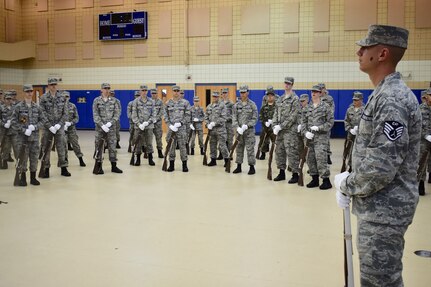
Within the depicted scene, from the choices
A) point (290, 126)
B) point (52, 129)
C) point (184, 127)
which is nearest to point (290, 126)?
point (290, 126)

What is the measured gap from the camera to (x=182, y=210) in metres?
6.14

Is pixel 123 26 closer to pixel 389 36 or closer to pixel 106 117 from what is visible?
pixel 106 117

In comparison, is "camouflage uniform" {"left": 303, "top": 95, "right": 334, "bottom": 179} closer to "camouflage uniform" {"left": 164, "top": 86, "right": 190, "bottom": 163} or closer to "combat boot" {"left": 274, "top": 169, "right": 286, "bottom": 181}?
"combat boot" {"left": 274, "top": 169, "right": 286, "bottom": 181}

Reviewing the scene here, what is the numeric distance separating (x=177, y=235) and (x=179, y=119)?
5236mm

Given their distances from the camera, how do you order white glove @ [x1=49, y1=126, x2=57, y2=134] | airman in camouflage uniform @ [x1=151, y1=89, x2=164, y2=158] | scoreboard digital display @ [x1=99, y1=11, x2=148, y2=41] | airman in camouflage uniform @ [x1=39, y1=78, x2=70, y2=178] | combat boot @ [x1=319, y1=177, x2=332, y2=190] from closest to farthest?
combat boot @ [x1=319, y1=177, x2=332, y2=190] → white glove @ [x1=49, y1=126, x2=57, y2=134] → airman in camouflage uniform @ [x1=39, y1=78, x2=70, y2=178] → airman in camouflage uniform @ [x1=151, y1=89, x2=164, y2=158] → scoreboard digital display @ [x1=99, y1=11, x2=148, y2=41]

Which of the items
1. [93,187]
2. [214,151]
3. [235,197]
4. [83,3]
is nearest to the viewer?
[235,197]

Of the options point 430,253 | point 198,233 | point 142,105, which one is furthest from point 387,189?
point 142,105

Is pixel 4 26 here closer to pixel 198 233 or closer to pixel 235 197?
pixel 235 197

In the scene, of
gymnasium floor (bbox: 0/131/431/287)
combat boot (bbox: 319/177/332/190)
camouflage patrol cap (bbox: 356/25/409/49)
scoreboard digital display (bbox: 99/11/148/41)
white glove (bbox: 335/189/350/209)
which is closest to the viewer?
camouflage patrol cap (bbox: 356/25/409/49)

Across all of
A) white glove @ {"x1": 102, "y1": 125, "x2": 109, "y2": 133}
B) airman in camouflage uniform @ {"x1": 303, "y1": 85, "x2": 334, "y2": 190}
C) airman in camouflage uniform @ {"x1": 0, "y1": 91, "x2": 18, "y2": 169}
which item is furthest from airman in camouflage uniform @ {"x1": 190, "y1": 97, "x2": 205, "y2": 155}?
airman in camouflage uniform @ {"x1": 303, "y1": 85, "x2": 334, "y2": 190}

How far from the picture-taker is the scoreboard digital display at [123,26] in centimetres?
1927

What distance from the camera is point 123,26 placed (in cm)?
1953

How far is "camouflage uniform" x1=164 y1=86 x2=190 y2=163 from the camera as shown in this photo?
9.70m

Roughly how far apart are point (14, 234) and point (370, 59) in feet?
14.6
